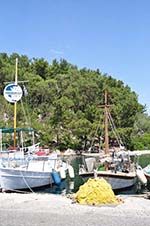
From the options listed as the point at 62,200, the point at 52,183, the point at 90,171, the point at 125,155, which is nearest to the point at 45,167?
the point at 52,183

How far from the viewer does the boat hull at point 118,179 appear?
29.5 metres

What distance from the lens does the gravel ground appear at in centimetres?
1494

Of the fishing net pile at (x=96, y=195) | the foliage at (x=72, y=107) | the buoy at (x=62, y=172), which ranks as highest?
the foliage at (x=72, y=107)

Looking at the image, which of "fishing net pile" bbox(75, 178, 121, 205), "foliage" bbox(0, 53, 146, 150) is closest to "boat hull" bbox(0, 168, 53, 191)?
"fishing net pile" bbox(75, 178, 121, 205)

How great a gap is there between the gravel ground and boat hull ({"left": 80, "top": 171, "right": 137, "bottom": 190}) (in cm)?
873

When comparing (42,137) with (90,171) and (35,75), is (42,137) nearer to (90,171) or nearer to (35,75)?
(35,75)

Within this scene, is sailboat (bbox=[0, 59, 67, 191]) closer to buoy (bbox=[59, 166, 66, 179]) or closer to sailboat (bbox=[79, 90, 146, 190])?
buoy (bbox=[59, 166, 66, 179])

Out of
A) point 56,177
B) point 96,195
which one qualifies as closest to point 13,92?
point 56,177

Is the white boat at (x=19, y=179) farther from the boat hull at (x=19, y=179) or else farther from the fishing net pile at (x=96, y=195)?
the fishing net pile at (x=96, y=195)

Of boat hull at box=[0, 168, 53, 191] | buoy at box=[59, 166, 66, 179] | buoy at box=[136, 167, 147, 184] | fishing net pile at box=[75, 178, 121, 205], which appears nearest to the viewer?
fishing net pile at box=[75, 178, 121, 205]

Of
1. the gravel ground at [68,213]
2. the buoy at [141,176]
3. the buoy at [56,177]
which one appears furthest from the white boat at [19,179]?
the gravel ground at [68,213]

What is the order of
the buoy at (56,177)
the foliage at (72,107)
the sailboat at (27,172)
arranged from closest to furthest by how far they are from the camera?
1. the sailboat at (27,172)
2. the buoy at (56,177)
3. the foliage at (72,107)

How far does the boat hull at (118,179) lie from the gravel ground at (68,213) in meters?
8.73

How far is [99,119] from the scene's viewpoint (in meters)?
85.0
